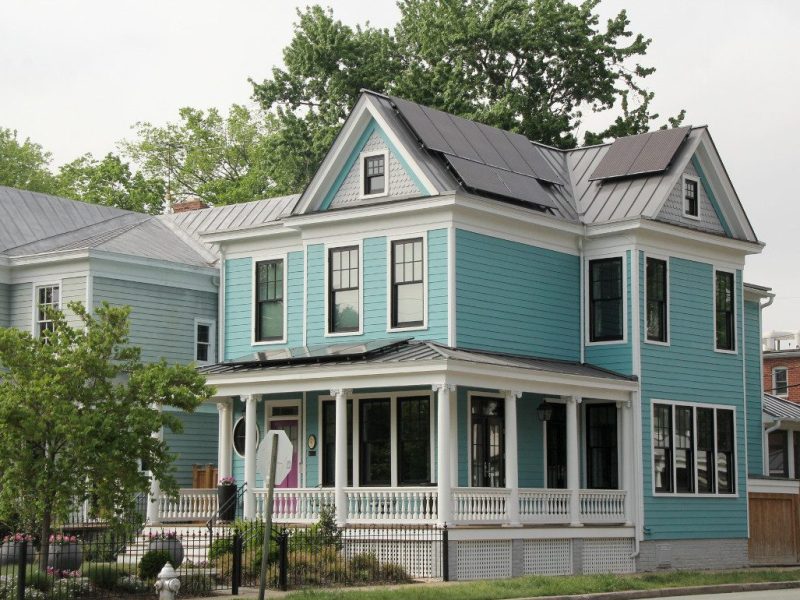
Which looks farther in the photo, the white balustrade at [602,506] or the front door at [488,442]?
the white balustrade at [602,506]

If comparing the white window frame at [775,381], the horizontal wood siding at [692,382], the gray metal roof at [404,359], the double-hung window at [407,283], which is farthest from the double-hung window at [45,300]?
the white window frame at [775,381]

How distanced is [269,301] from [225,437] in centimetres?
380

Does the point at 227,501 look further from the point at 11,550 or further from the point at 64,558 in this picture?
the point at 64,558

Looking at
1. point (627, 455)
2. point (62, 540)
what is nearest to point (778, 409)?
point (627, 455)

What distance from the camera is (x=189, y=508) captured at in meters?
33.7

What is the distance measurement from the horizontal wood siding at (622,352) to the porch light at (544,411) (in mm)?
1931

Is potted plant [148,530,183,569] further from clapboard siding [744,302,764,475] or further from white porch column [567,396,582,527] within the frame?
clapboard siding [744,302,764,475]

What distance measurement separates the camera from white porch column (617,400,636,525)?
33.1 meters

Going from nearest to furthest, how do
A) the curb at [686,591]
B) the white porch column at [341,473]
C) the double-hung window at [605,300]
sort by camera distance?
the curb at [686,591], the white porch column at [341,473], the double-hung window at [605,300]

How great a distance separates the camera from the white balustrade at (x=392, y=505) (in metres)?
28.8

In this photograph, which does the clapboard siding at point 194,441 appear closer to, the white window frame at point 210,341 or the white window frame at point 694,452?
the white window frame at point 210,341

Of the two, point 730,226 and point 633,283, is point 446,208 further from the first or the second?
point 730,226

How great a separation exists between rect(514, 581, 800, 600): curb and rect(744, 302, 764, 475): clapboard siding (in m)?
9.80

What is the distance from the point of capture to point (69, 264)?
36844 millimetres
